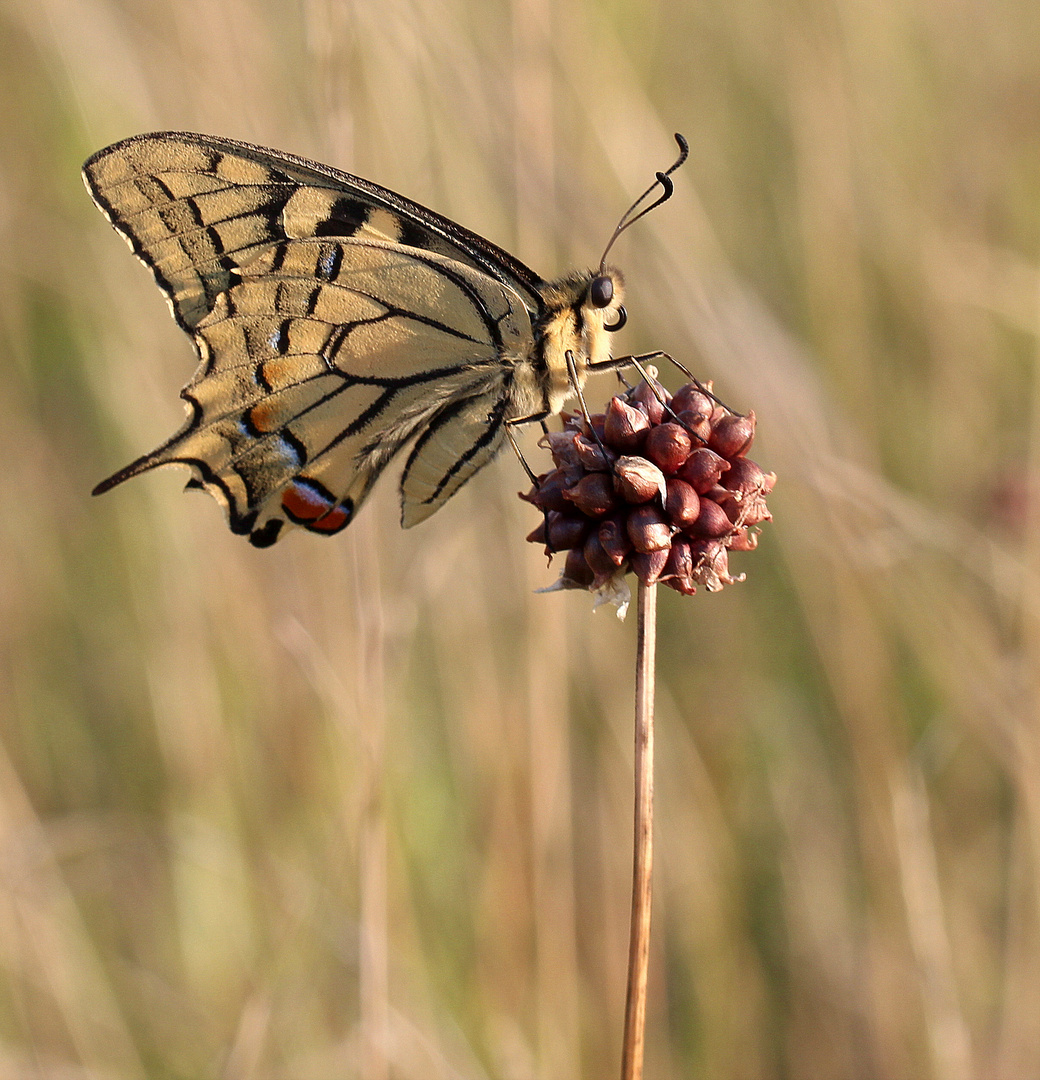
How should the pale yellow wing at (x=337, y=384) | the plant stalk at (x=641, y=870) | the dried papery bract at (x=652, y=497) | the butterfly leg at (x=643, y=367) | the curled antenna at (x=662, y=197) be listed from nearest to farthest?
the plant stalk at (x=641, y=870) → the dried papery bract at (x=652, y=497) → the butterfly leg at (x=643, y=367) → the curled antenna at (x=662, y=197) → the pale yellow wing at (x=337, y=384)

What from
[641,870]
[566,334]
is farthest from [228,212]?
[641,870]

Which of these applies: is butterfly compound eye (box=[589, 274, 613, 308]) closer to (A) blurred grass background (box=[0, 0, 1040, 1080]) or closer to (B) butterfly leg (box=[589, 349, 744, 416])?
(B) butterfly leg (box=[589, 349, 744, 416])

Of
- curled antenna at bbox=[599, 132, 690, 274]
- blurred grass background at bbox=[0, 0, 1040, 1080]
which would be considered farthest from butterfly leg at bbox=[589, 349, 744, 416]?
blurred grass background at bbox=[0, 0, 1040, 1080]

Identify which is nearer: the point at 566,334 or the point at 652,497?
the point at 652,497

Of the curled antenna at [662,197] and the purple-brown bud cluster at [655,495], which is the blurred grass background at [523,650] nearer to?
the curled antenna at [662,197]

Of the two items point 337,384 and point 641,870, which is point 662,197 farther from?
point 641,870

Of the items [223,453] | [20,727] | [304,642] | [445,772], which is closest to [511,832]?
[445,772]

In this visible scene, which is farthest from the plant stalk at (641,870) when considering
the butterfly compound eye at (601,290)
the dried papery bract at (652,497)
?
the butterfly compound eye at (601,290)
